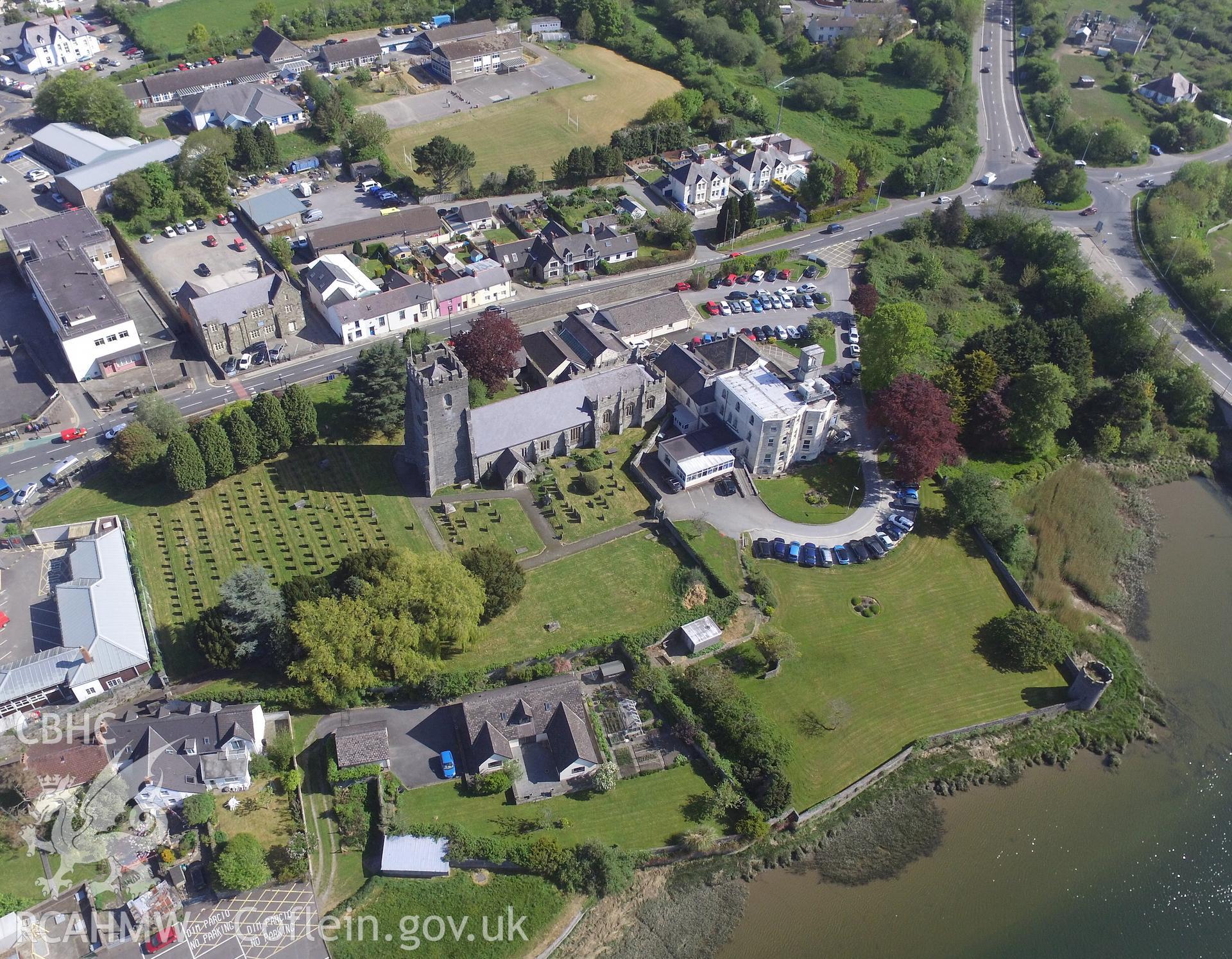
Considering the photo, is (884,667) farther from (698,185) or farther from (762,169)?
(762,169)

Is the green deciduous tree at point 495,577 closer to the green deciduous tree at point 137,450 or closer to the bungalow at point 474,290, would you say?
the green deciduous tree at point 137,450

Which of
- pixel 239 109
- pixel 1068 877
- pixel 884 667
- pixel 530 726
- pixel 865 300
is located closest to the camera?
pixel 1068 877

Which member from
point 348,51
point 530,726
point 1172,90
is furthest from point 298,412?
point 1172,90

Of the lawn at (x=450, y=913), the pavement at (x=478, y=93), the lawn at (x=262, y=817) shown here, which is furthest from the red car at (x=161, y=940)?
the pavement at (x=478, y=93)

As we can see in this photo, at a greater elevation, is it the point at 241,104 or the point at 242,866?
the point at 241,104

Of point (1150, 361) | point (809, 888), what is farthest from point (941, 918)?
point (1150, 361)

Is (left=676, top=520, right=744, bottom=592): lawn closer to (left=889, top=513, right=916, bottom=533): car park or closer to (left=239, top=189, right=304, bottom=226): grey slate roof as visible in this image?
(left=889, top=513, right=916, bottom=533): car park

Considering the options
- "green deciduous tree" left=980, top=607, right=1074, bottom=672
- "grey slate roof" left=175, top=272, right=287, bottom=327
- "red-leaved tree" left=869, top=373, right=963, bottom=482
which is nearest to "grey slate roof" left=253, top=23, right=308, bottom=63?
"grey slate roof" left=175, top=272, right=287, bottom=327
